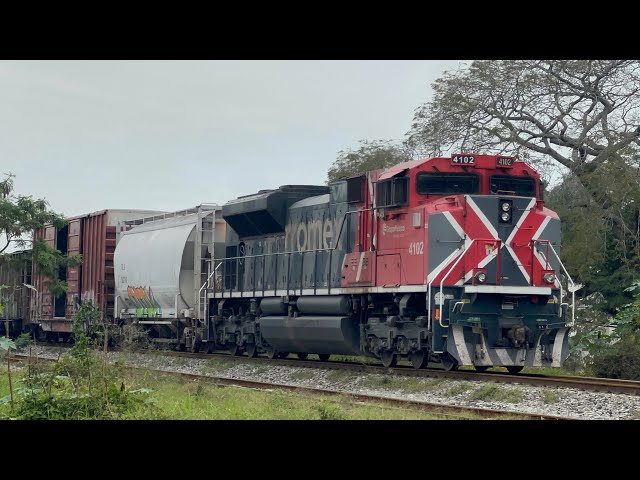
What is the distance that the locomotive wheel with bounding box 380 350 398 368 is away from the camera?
1831 cm

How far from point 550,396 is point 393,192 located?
16.4 ft

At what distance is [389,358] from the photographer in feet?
60.2

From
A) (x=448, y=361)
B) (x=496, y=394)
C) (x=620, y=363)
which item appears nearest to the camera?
(x=496, y=394)

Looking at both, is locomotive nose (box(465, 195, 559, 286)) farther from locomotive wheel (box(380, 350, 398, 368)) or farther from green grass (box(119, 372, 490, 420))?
green grass (box(119, 372, 490, 420))

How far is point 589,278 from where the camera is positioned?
26906 mm

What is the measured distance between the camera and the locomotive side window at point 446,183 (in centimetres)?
1722

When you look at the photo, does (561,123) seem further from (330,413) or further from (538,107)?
(330,413)

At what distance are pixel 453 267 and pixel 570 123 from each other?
46.3 ft

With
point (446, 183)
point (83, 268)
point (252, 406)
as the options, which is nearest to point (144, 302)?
point (83, 268)

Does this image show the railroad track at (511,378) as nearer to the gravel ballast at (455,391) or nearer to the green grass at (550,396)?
the gravel ballast at (455,391)

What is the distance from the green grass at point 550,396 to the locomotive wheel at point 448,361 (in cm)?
300

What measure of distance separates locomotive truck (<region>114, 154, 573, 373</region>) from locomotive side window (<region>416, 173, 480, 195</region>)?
0.02m

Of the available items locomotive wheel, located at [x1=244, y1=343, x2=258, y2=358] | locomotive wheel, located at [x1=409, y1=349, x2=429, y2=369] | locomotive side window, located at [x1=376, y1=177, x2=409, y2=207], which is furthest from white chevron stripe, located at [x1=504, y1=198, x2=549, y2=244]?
locomotive wheel, located at [x1=244, y1=343, x2=258, y2=358]
